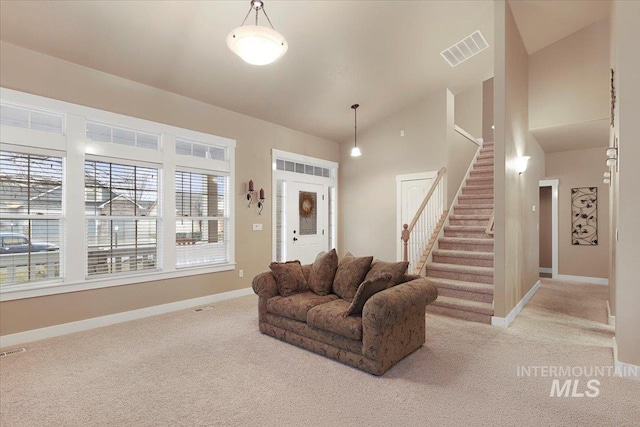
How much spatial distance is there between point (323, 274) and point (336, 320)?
82 cm

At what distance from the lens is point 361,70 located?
16.3 feet

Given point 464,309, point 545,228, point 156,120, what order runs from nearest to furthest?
point 464,309 → point 156,120 → point 545,228

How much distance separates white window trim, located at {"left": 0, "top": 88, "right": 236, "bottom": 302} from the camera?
11.6ft

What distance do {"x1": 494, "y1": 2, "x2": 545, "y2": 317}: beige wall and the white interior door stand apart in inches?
63.4

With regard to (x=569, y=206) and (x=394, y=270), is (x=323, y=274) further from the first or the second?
(x=569, y=206)

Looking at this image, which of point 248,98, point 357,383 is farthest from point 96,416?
point 248,98

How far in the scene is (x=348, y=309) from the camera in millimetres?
3033

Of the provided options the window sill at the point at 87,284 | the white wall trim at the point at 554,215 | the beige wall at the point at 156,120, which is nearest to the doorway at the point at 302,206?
the beige wall at the point at 156,120

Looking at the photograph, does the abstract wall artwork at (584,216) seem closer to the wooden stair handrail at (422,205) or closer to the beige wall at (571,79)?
the beige wall at (571,79)

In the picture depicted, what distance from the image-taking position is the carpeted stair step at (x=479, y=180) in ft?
22.0

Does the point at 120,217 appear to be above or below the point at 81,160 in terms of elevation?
below

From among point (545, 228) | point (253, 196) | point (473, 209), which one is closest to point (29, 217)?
point (253, 196)

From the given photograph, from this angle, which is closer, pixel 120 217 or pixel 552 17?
pixel 120 217

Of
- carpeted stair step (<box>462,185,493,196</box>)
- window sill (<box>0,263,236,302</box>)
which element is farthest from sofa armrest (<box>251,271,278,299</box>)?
carpeted stair step (<box>462,185,493,196</box>)
